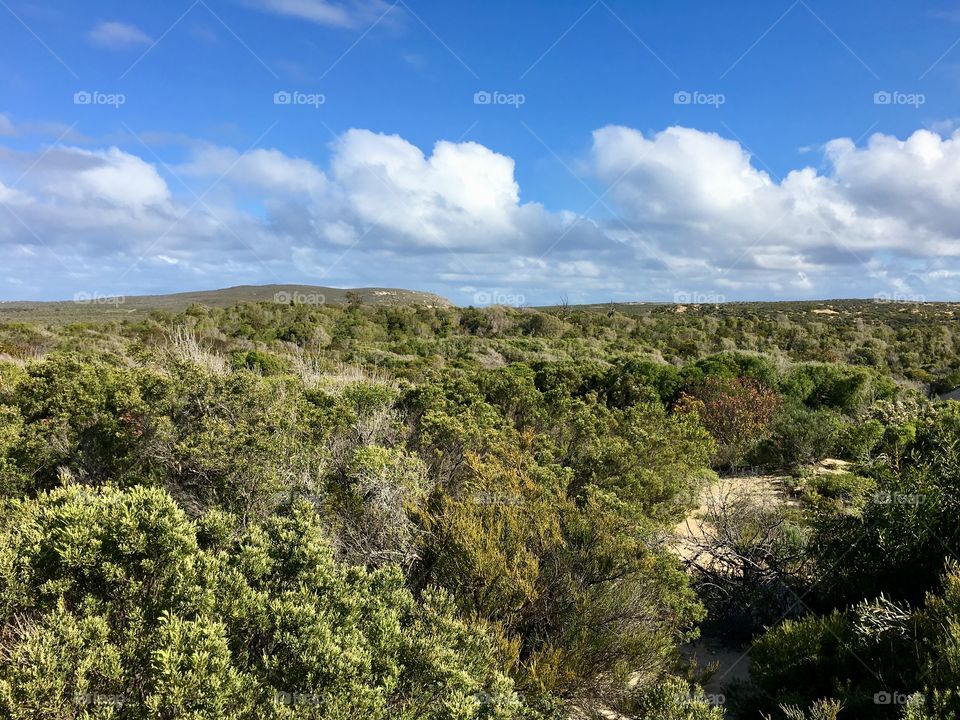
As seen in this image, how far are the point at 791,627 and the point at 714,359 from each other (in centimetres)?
1327

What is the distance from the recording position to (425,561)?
18.4ft

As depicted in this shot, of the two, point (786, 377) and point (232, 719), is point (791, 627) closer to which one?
point (232, 719)

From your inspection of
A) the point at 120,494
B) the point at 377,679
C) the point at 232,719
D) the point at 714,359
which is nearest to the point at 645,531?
the point at 377,679

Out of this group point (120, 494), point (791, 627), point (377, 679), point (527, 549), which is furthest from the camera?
point (527, 549)

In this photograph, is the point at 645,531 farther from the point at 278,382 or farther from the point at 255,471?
the point at 278,382

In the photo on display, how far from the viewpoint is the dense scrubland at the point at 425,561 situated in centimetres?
326

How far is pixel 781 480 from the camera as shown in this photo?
11.5m

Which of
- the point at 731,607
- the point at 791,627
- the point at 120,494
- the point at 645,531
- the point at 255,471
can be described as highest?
the point at 120,494

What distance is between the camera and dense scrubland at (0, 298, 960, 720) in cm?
326

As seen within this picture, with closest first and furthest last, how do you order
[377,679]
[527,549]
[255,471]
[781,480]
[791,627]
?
[377,679]
[791,627]
[527,549]
[255,471]
[781,480]

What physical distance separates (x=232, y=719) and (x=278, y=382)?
6.83 metres

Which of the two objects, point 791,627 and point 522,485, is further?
point 522,485

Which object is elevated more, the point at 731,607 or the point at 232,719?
the point at 232,719

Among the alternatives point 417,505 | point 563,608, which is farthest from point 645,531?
point 417,505
